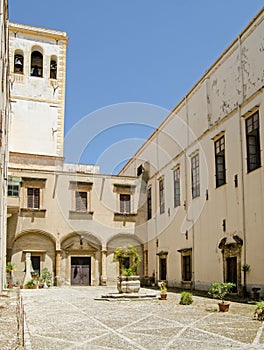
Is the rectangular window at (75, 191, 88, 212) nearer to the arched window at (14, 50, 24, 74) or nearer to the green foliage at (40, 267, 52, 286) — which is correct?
the green foliage at (40, 267, 52, 286)

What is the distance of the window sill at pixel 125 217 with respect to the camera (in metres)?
29.2

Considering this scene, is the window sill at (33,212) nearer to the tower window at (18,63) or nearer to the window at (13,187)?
the window at (13,187)

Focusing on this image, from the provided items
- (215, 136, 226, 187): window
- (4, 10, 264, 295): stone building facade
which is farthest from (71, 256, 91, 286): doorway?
(215, 136, 226, 187): window

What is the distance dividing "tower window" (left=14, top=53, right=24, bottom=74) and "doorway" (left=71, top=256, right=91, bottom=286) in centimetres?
1289

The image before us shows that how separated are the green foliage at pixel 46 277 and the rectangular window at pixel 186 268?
766 cm

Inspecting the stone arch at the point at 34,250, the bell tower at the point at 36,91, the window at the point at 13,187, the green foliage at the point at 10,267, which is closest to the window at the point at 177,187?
the stone arch at the point at 34,250

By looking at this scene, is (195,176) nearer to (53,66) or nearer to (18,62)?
(53,66)

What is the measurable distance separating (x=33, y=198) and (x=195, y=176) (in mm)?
10169

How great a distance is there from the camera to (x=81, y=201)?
2855 centimetres

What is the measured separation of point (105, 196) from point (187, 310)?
16.7 metres

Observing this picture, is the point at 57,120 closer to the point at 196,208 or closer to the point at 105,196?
the point at 105,196

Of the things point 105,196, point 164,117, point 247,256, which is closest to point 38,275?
point 105,196

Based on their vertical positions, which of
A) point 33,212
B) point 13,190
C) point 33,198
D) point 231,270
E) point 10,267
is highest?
point 13,190

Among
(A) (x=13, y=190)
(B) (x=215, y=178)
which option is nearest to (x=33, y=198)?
(A) (x=13, y=190)
